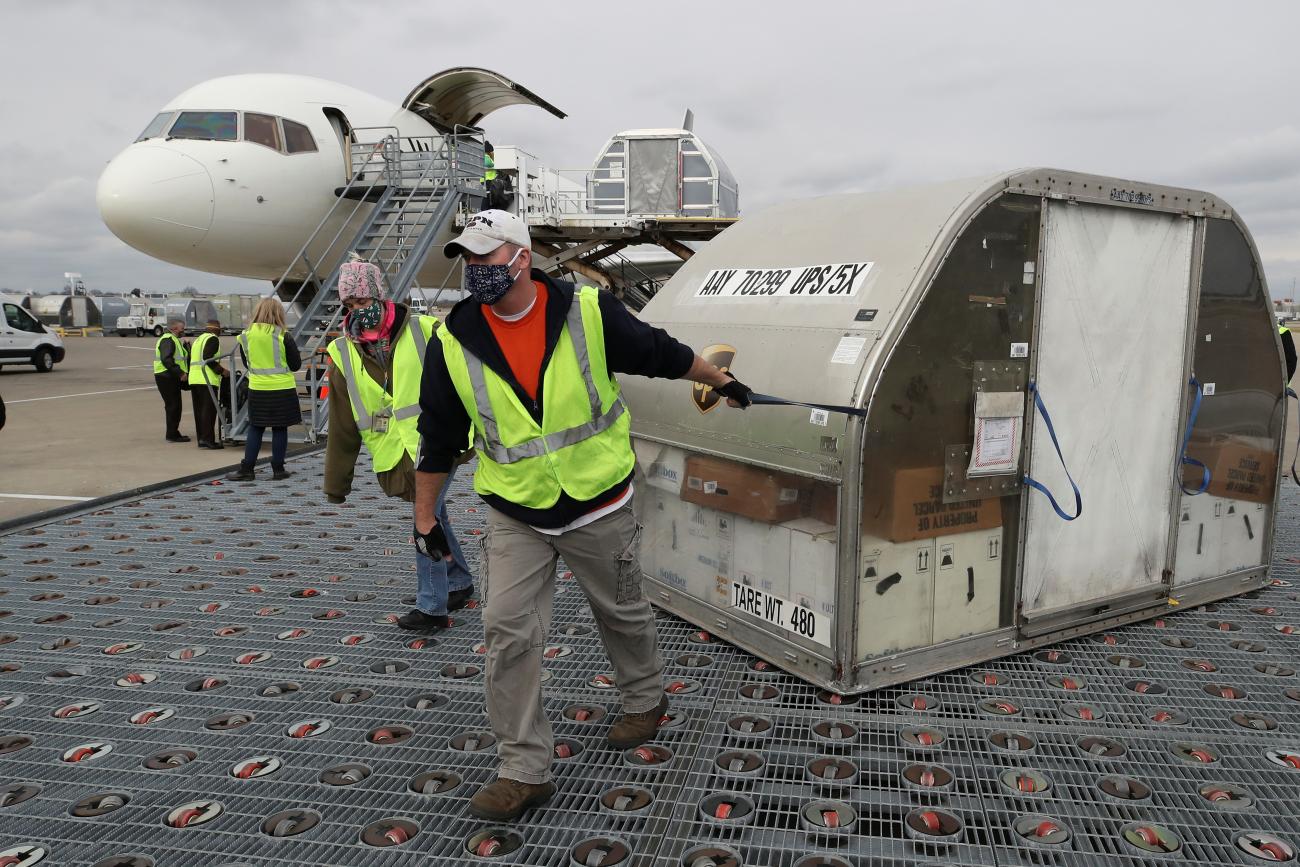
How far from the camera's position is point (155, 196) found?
475 inches

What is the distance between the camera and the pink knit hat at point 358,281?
4.54 meters

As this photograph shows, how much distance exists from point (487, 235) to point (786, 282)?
1935 millimetres

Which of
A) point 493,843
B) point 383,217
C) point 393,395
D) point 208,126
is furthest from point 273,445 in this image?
point 208,126

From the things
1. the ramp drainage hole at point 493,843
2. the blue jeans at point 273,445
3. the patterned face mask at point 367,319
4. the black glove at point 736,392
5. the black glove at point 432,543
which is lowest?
the ramp drainage hole at point 493,843

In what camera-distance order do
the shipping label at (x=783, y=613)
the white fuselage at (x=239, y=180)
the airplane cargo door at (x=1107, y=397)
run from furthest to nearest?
the white fuselage at (x=239, y=180) → the airplane cargo door at (x=1107, y=397) → the shipping label at (x=783, y=613)

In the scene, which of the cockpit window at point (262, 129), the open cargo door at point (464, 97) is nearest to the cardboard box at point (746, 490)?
the cockpit window at point (262, 129)

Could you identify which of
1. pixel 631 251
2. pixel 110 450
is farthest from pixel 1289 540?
pixel 631 251

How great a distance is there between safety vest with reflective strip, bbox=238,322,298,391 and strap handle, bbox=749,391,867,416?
6.21 m

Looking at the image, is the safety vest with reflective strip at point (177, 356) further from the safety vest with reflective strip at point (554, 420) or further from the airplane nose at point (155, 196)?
the safety vest with reflective strip at point (554, 420)

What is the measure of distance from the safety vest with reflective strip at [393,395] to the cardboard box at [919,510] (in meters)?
2.43

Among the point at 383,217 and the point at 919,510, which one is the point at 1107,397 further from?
the point at 383,217

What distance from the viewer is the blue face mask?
3.00 metres

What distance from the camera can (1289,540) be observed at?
634 centimetres

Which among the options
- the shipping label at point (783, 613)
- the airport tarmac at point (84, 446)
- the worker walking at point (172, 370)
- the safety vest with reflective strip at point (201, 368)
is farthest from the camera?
the worker walking at point (172, 370)
